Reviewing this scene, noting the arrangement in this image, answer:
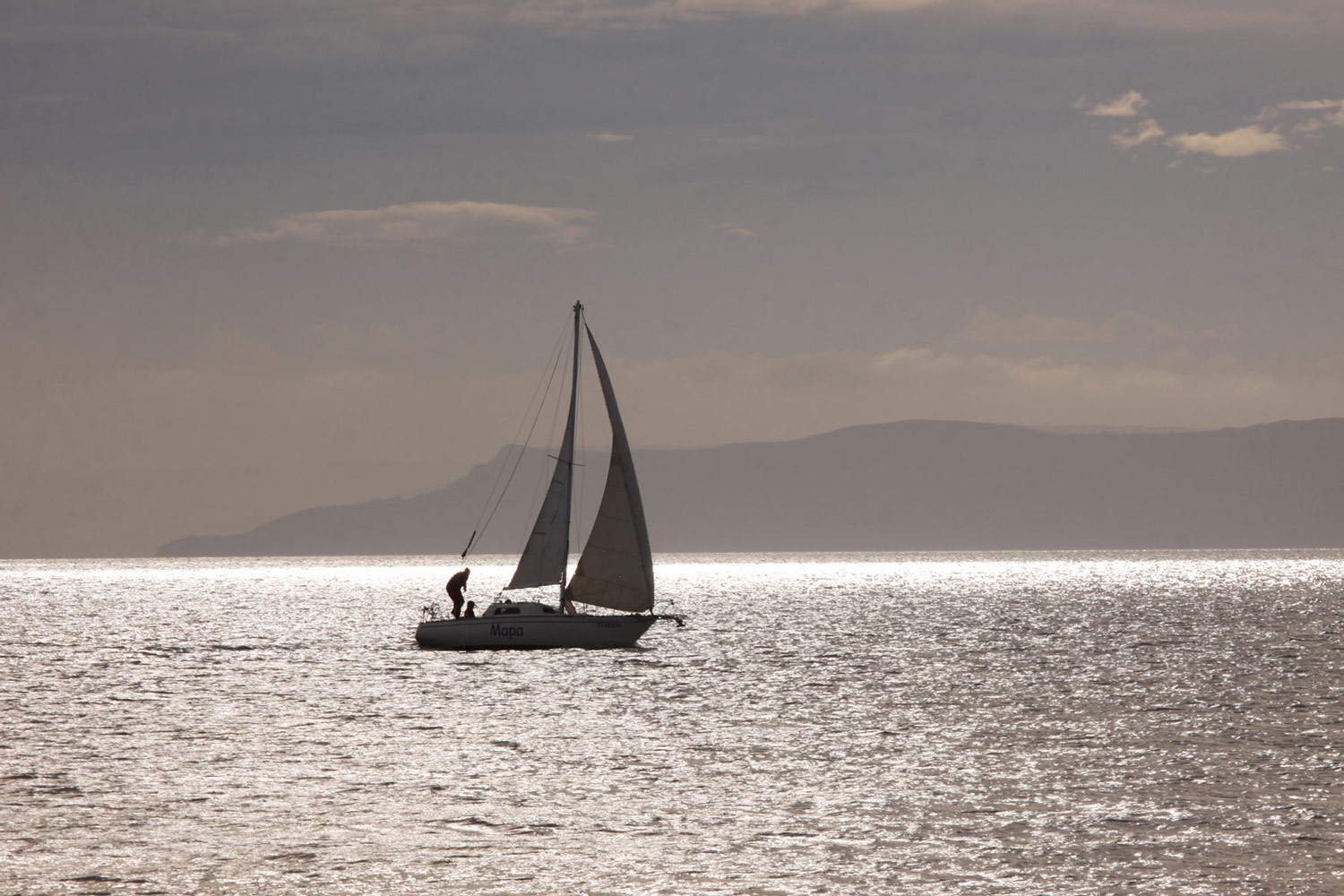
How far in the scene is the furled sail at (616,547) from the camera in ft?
190

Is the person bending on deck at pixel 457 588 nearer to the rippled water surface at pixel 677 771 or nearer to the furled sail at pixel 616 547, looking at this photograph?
the rippled water surface at pixel 677 771

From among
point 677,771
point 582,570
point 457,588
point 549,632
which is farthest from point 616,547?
point 677,771

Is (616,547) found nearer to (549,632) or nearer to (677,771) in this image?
(549,632)

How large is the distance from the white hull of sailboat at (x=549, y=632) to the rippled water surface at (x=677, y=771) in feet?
5.16

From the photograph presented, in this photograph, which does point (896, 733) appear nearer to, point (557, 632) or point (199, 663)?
point (557, 632)

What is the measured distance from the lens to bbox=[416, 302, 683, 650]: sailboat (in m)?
58.2

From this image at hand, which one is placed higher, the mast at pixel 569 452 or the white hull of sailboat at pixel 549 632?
the mast at pixel 569 452

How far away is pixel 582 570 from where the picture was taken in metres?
59.7

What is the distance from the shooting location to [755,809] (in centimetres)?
3022

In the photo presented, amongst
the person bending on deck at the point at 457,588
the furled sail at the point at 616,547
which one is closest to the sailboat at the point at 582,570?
the furled sail at the point at 616,547

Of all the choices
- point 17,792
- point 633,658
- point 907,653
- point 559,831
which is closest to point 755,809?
point 559,831

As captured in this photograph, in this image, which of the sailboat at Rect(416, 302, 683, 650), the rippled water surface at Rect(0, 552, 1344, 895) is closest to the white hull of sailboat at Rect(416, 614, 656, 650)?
the sailboat at Rect(416, 302, 683, 650)

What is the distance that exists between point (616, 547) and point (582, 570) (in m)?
2.01

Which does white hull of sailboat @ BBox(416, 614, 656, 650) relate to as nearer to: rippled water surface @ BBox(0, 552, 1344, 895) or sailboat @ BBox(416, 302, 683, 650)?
sailboat @ BBox(416, 302, 683, 650)
